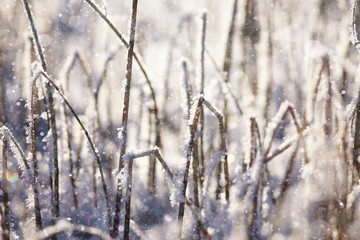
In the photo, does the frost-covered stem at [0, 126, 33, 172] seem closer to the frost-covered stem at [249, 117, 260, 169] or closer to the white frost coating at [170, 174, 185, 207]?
the white frost coating at [170, 174, 185, 207]

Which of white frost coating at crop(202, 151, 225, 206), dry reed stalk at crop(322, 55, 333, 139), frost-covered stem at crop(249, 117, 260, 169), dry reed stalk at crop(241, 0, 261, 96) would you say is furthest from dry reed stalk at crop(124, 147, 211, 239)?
dry reed stalk at crop(241, 0, 261, 96)

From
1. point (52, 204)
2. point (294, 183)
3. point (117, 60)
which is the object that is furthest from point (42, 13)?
point (294, 183)

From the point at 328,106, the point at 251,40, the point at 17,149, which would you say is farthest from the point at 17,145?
the point at 251,40

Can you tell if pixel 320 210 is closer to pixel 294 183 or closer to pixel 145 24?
pixel 294 183

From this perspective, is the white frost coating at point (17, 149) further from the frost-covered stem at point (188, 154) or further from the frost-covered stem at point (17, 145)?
the frost-covered stem at point (188, 154)

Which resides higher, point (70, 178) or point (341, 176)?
point (70, 178)

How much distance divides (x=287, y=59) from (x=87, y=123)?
100cm

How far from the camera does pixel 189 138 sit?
2.36 ft

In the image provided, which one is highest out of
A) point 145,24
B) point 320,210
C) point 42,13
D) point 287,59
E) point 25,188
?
point 42,13

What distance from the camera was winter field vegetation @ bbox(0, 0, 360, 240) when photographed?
76 cm

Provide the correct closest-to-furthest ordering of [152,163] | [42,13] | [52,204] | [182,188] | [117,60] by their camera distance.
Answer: [182,188] < [52,204] < [152,163] < [117,60] < [42,13]

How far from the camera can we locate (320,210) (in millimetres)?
886

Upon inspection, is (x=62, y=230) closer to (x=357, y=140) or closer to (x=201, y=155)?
(x=201, y=155)

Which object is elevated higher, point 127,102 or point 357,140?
point 127,102
